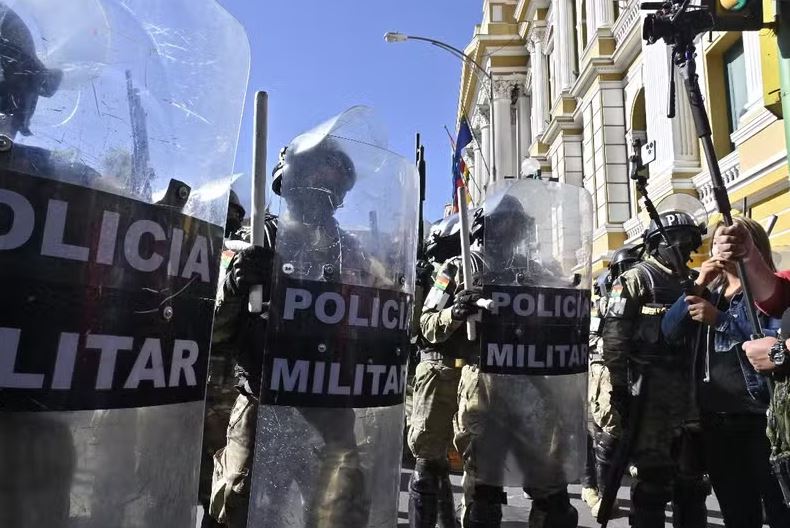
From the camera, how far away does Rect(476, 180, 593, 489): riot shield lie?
2924mm

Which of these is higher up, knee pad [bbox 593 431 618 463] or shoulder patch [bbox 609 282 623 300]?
shoulder patch [bbox 609 282 623 300]

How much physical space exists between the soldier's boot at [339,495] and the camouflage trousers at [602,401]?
3190 mm

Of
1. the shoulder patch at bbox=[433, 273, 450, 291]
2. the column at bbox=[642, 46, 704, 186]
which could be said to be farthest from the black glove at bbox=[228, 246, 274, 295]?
the column at bbox=[642, 46, 704, 186]

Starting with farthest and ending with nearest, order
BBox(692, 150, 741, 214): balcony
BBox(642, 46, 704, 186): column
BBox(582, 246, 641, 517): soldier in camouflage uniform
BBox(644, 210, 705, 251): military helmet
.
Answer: BBox(642, 46, 704, 186): column < BBox(692, 150, 741, 214): balcony < BBox(582, 246, 641, 517): soldier in camouflage uniform < BBox(644, 210, 705, 251): military helmet

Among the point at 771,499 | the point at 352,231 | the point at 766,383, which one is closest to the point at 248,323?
the point at 352,231

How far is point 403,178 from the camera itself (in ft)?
6.59

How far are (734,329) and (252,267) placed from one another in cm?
225

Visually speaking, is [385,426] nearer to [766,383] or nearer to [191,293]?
[191,293]

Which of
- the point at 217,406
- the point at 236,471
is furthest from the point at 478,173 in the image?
the point at 236,471

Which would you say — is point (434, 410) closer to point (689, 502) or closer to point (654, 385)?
→ point (654, 385)

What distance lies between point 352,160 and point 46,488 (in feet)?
3.92

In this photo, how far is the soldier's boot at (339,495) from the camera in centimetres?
175

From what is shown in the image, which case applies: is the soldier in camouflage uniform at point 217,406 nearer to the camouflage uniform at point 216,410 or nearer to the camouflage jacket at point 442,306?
the camouflage uniform at point 216,410

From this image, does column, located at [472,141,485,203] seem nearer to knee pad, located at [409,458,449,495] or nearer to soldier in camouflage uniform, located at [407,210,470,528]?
soldier in camouflage uniform, located at [407,210,470,528]
